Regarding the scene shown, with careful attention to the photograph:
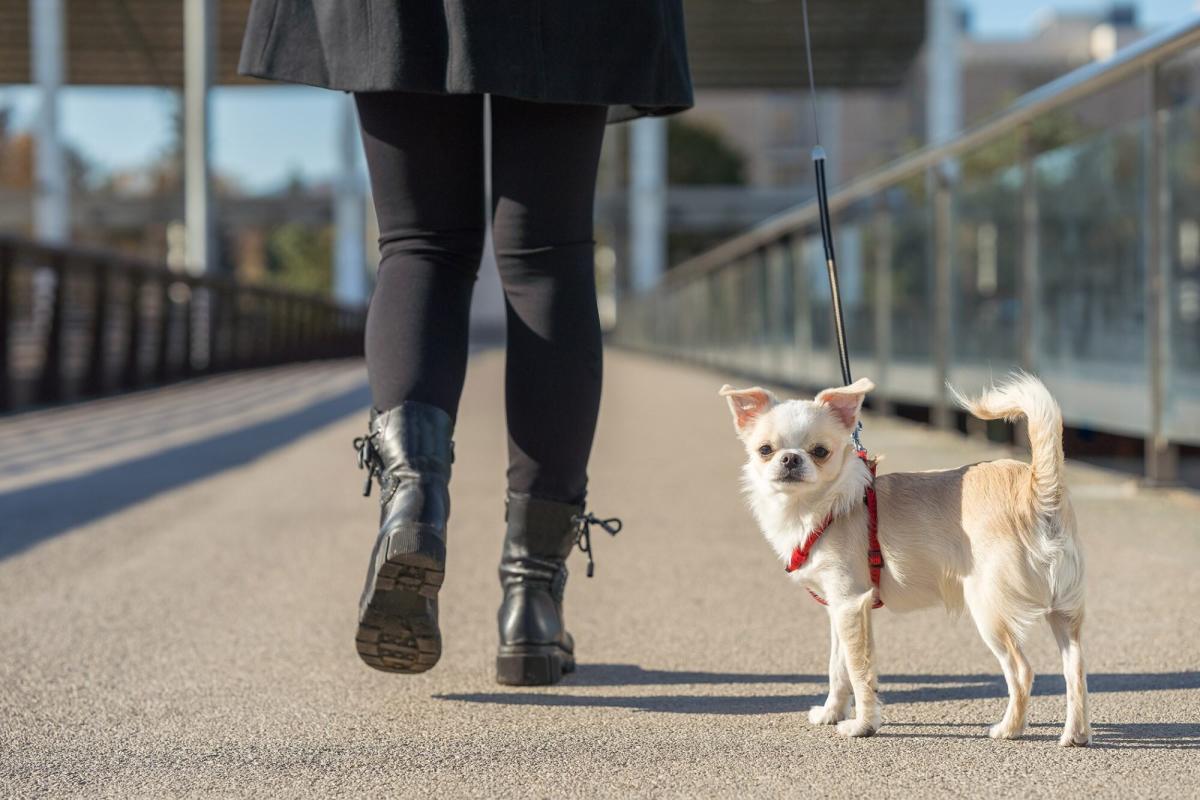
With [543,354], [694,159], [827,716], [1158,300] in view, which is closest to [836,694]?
[827,716]

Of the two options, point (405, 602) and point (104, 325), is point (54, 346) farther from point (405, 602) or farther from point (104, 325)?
point (405, 602)

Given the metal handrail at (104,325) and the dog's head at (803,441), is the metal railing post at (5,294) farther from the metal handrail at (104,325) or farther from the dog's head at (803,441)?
the dog's head at (803,441)

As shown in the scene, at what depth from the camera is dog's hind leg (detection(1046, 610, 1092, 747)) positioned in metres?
1.88

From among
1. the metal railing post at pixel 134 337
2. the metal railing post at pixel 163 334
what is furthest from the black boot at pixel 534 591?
the metal railing post at pixel 163 334

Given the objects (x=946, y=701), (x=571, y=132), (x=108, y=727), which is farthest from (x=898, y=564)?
(x=108, y=727)

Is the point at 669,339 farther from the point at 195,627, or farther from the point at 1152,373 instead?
the point at 195,627

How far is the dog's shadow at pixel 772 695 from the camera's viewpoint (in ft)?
7.16

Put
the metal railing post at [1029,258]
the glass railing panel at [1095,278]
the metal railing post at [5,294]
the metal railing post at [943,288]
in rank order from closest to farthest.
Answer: the glass railing panel at [1095,278] < the metal railing post at [1029,258] < the metal railing post at [943,288] < the metal railing post at [5,294]

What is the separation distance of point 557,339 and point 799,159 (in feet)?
246

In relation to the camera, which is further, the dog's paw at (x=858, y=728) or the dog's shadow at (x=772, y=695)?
the dog's shadow at (x=772, y=695)

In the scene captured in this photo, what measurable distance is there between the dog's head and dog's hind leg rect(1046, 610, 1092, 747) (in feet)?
1.18

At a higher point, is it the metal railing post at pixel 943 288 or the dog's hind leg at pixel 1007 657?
the metal railing post at pixel 943 288

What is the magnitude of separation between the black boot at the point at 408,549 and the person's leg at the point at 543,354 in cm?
20

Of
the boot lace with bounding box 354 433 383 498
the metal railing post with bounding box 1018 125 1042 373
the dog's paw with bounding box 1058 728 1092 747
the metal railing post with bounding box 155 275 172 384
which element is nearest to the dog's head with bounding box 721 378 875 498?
the dog's paw with bounding box 1058 728 1092 747
